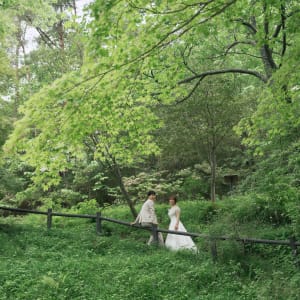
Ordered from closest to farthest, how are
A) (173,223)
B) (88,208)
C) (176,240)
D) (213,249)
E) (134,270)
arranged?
(134,270) < (213,249) < (176,240) < (173,223) < (88,208)

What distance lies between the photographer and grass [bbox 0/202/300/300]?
243 inches

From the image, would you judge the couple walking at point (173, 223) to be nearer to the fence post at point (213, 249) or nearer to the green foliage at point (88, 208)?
the fence post at point (213, 249)

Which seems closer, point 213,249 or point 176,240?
point 213,249

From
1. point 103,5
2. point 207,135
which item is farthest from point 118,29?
point 207,135

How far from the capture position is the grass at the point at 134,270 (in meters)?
6.18

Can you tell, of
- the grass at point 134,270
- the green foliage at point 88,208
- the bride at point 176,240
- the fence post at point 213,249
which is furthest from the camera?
the green foliage at point 88,208

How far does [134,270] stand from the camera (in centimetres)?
726

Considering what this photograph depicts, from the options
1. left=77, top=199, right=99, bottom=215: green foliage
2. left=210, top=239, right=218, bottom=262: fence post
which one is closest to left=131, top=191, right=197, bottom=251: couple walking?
left=210, top=239, right=218, bottom=262: fence post

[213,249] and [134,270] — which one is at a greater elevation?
[213,249]

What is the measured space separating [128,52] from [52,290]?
14.0 feet

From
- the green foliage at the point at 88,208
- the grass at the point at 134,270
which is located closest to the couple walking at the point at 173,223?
the grass at the point at 134,270

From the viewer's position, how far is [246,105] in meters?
13.1

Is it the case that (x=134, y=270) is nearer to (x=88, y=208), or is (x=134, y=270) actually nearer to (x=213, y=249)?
(x=213, y=249)

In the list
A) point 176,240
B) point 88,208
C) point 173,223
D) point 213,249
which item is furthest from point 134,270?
point 88,208
